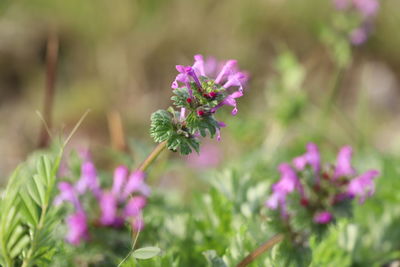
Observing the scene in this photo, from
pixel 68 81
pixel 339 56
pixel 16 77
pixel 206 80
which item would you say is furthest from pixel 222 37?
pixel 206 80

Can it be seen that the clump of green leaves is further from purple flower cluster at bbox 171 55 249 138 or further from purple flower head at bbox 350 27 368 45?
purple flower head at bbox 350 27 368 45

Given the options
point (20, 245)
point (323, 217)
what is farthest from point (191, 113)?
point (323, 217)

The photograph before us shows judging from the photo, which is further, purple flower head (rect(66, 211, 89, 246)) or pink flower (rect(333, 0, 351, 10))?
pink flower (rect(333, 0, 351, 10))

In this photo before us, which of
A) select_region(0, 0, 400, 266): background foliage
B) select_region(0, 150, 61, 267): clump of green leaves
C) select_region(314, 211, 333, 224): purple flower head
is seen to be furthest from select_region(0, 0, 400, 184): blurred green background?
select_region(0, 150, 61, 267): clump of green leaves

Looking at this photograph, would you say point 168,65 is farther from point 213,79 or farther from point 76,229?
point 213,79

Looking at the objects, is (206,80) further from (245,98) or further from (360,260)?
(245,98)

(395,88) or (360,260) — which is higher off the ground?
(395,88)
